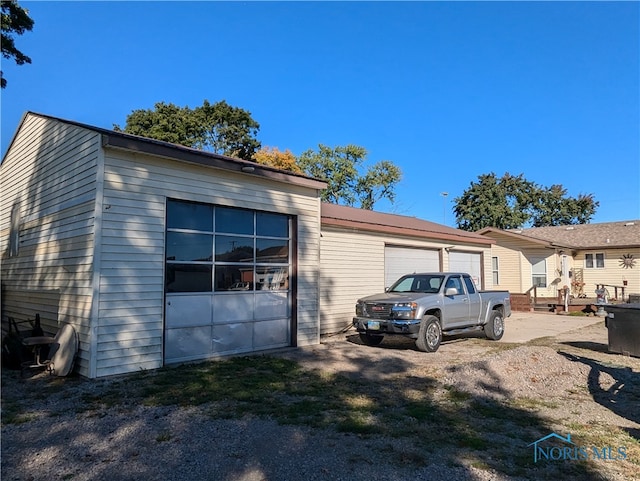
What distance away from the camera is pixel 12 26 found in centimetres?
1529

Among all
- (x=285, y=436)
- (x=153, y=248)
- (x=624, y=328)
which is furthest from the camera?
(x=624, y=328)

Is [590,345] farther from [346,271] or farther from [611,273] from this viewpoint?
[611,273]

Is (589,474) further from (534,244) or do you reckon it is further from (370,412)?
(534,244)

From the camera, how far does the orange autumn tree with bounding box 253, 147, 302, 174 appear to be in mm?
39406

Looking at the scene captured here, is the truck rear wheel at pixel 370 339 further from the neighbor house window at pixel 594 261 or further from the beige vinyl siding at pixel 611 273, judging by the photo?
the neighbor house window at pixel 594 261

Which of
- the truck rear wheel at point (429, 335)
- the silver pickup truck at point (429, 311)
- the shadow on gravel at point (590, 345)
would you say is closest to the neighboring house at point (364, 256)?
the silver pickup truck at point (429, 311)

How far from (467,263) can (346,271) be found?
7786 mm

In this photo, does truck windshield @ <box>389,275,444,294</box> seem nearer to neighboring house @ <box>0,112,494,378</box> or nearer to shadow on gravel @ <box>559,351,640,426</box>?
neighboring house @ <box>0,112,494,378</box>

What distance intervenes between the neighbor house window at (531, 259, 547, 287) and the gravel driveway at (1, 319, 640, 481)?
1702 centimetres

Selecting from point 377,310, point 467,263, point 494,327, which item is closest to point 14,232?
point 377,310

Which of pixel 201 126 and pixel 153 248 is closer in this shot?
pixel 153 248

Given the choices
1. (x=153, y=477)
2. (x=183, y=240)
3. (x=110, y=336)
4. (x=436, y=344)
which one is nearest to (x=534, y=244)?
(x=436, y=344)

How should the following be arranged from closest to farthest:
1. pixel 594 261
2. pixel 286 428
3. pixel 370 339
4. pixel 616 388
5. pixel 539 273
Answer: pixel 286 428
pixel 616 388
pixel 370 339
pixel 539 273
pixel 594 261

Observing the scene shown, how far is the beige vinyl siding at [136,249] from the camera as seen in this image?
25.3 feet
